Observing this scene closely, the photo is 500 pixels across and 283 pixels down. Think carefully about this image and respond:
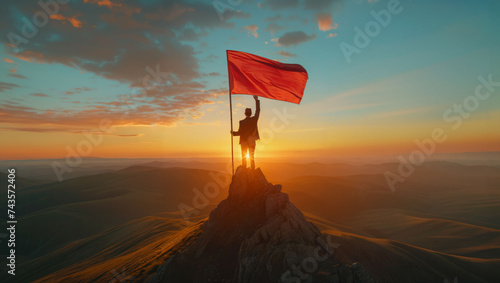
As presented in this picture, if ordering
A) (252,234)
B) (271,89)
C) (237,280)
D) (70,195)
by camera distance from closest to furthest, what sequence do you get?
1. (237,280)
2. (252,234)
3. (271,89)
4. (70,195)

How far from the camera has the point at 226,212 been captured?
24.5 m

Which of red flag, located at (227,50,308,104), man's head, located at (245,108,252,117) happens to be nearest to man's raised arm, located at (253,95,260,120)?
man's head, located at (245,108,252,117)

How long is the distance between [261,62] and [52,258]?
92294 millimetres

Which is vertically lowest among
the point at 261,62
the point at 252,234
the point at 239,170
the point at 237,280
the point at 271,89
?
the point at 237,280

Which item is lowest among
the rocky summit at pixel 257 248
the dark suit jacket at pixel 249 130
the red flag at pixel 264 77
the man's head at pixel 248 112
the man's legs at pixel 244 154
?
the rocky summit at pixel 257 248

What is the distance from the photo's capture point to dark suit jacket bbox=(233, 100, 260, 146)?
20.6m

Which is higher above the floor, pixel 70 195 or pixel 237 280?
pixel 237 280

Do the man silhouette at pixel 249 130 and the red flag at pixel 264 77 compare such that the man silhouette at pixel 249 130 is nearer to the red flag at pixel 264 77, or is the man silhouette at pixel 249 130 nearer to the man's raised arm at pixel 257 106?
the man's raised arm at pixel 257 106

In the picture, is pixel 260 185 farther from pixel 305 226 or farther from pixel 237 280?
pixel 237 280

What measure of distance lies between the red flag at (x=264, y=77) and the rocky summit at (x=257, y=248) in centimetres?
876

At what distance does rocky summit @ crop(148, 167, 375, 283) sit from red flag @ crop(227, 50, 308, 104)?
8.76m

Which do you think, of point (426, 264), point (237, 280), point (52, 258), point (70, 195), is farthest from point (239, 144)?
point (70, 195)

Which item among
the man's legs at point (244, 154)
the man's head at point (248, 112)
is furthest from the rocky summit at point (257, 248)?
the man's head at point (248, 112)

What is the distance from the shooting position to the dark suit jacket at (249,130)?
20.6 m
